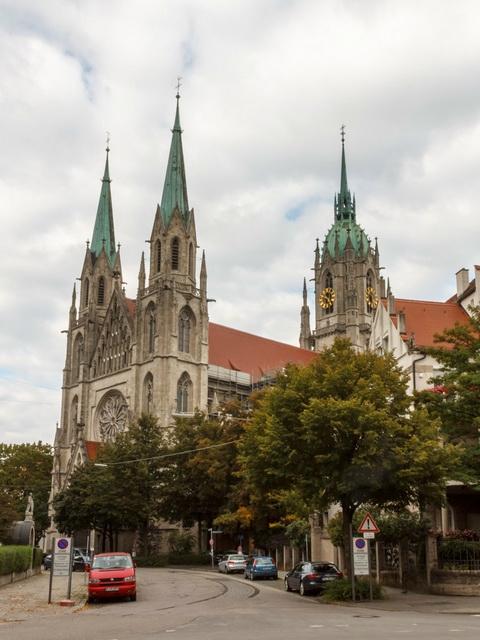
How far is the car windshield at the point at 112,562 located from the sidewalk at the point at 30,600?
1.22m

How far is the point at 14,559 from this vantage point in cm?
3431

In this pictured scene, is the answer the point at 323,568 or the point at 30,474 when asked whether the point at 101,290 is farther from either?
the point at 323,568

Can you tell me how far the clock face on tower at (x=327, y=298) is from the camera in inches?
4500

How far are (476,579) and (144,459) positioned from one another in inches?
1581

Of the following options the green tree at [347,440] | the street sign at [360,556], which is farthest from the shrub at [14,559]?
the street sign at [360,556]

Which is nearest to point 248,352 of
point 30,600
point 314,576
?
point 314,576

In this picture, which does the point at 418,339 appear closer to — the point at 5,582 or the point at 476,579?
the point at 476,579

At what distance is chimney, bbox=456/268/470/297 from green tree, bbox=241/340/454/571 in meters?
17.6

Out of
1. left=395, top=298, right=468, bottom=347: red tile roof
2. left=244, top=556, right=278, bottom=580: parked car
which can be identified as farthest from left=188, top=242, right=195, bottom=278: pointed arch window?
left=244, top=556, right=278, bottom=580: parked car

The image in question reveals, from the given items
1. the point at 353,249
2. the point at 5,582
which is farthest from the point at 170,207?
the point at 5,582

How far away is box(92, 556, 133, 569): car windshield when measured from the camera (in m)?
25.7

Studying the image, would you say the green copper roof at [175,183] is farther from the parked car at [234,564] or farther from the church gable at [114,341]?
the parked car at [234,564]

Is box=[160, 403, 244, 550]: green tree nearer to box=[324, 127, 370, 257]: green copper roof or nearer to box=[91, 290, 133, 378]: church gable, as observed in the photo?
box=[91, 290, 133, 378]: church gable

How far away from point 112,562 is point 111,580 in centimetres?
108
